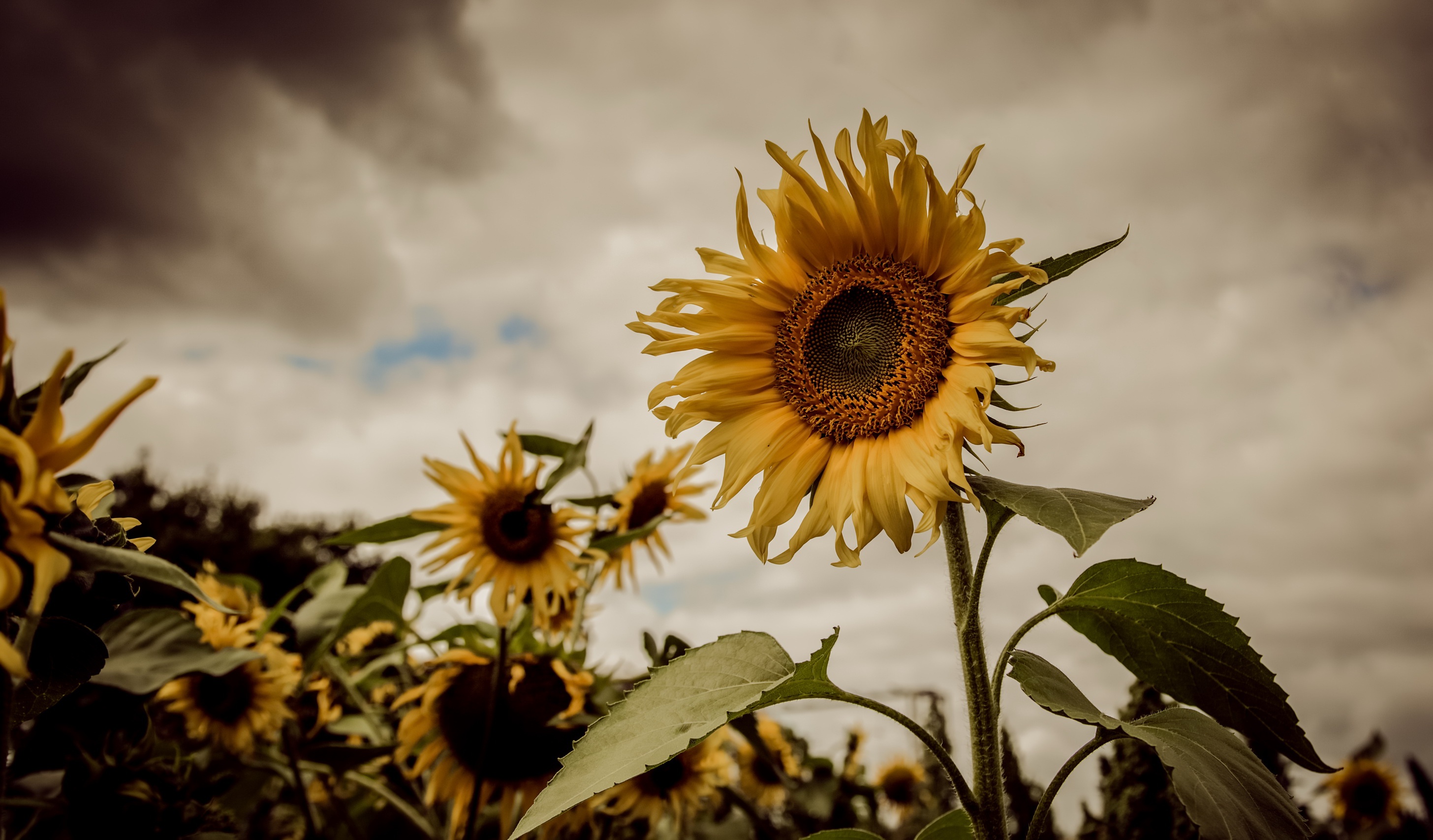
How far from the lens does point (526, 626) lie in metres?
2.49

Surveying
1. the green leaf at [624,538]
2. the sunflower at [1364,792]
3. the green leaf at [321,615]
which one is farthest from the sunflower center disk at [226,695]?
the sunflower at [1364,792]

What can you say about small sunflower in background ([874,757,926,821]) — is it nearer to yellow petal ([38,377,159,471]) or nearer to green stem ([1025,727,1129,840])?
green stem ([1025,727,1129,840])

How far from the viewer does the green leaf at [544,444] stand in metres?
2.47

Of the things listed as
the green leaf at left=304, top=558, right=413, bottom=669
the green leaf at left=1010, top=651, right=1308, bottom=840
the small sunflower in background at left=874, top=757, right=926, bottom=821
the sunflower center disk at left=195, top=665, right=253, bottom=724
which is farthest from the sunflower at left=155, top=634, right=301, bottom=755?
the small sunflower in background at left=874, top=757, right=926, bottom=821

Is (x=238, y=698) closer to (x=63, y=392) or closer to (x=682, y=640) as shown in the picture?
(x=682, y=640)

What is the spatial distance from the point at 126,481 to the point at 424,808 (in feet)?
57.0

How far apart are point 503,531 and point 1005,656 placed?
1551mm

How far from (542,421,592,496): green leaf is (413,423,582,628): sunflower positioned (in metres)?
0.15

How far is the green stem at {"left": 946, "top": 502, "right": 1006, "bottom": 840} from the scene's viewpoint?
130 cm

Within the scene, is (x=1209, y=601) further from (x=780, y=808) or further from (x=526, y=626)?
(x=780, y=808)

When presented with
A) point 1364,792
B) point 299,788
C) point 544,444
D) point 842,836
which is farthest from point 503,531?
point 1364,792

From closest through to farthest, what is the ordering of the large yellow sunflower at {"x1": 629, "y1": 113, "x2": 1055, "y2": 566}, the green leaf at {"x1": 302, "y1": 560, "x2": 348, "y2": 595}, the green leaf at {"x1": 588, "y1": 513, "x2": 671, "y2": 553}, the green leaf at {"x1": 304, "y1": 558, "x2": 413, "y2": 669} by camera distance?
the large yellow sunflower at {"x1": 629, "y1": 113, "x2": 1055, "y2": 566}
the green leaf at {"x1": 588, "y1": 513, "x2": 671, "y2": 553}
the green leaf at {"x1": 304, "y1": 558, "x2": 413, "y2": 669}
the green leaf at {"x1": 302, "y1": 560, "x2": 348, "y2": 595}

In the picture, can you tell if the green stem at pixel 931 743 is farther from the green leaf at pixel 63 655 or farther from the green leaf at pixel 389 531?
the green leaf at pixel 389 531

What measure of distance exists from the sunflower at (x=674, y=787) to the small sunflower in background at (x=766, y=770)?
133 cm
